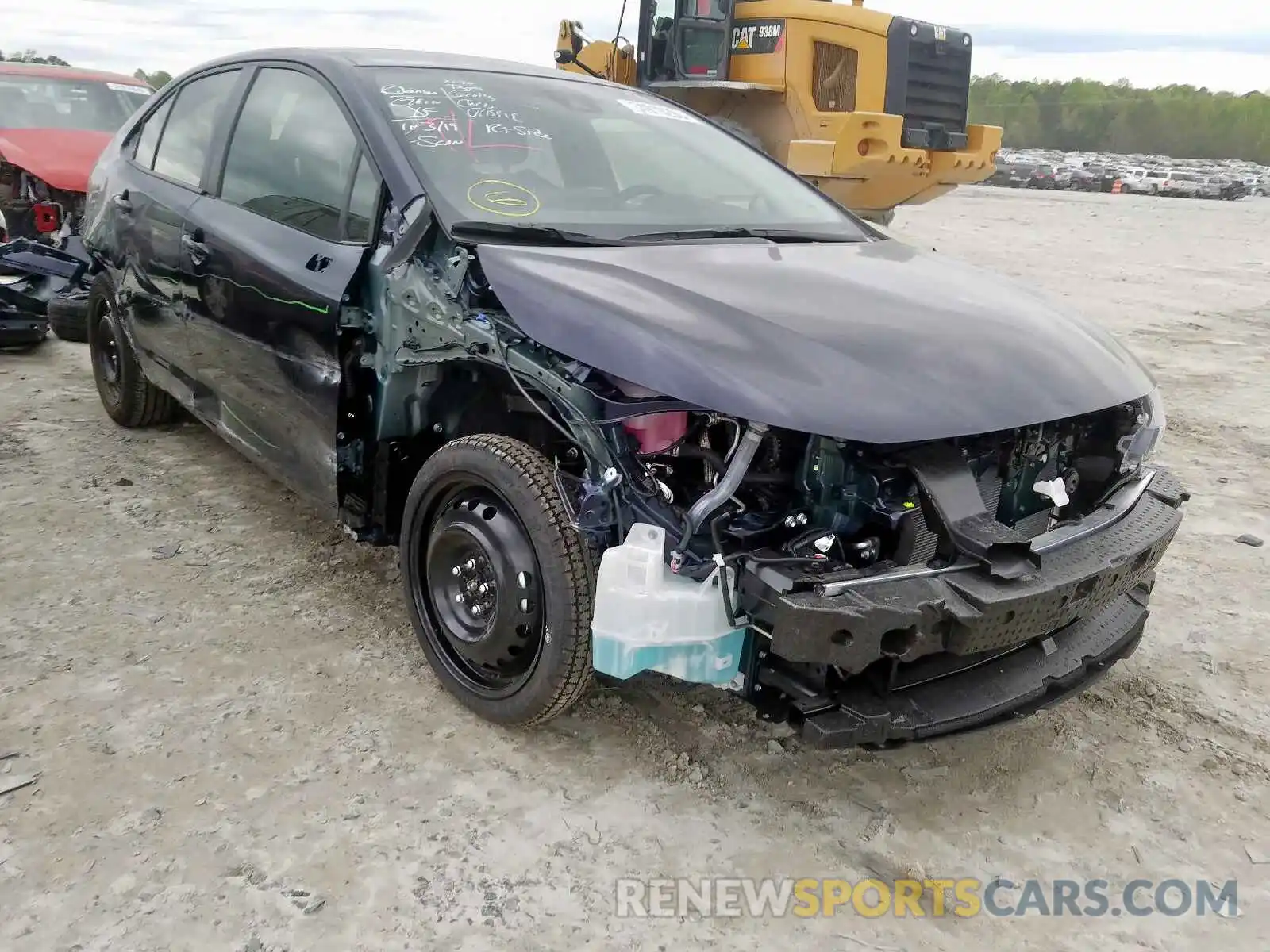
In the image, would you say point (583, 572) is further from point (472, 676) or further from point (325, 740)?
point (325, 740)

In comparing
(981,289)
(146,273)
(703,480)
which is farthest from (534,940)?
(146,273)

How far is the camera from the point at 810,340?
234 cm

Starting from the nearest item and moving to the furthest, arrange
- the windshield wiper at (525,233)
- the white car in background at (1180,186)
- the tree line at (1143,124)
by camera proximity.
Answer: the windshield wiper at (525,233) → the white car in background at (1180,186) → the tree line at (1143,124)

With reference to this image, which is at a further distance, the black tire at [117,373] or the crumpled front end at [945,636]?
the black tire at [117,373]

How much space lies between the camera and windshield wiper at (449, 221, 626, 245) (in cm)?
270

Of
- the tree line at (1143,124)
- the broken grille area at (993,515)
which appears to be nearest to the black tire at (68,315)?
the broken grille area at (993,515)

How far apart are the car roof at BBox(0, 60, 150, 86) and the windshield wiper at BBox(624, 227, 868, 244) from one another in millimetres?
8605

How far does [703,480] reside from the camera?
2.53 m

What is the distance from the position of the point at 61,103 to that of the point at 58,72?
51 cm

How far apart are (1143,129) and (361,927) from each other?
85.7 m

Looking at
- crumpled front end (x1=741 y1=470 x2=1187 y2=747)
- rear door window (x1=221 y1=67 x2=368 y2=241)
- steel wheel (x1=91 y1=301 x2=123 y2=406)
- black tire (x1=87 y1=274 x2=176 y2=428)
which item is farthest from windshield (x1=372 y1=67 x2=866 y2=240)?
steel wheel (x1=91 y1=301 x2=123 y2=406)

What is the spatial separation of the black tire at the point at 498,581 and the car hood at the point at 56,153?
643 centimetres

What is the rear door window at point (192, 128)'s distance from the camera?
3842 millimetres

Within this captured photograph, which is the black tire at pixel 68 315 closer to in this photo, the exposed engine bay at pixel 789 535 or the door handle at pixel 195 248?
the door handle at pixel 195 248
